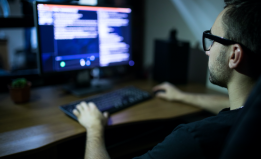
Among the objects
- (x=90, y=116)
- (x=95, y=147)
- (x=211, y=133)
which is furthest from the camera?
(x=90, y=116)

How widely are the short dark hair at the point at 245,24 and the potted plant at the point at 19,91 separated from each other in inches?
39.9

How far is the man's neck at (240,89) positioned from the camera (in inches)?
27.5

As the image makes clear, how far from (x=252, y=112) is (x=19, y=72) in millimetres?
1390

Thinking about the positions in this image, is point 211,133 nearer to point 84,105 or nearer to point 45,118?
point 84,105

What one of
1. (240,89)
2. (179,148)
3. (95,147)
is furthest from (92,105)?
(240,89)

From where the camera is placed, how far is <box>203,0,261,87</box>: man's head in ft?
2.08

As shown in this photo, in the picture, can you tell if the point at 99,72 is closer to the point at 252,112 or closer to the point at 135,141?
the point at 135,141

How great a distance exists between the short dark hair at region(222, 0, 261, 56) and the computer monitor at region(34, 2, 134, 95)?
84 cm

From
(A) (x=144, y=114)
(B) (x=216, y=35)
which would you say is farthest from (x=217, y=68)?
(A) (x=144, y=114)

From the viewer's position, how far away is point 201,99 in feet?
4.04

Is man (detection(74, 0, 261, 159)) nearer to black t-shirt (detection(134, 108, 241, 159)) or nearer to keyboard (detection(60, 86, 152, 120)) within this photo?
black t-shirt (detection(134, 108, 241, 159))

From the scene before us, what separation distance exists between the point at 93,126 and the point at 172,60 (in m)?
0.82

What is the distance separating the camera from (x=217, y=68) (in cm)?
77

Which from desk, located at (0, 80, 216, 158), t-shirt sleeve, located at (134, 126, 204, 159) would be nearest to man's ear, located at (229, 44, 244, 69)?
t-shirt sleeve, located at (134, 126, 204, 159)
